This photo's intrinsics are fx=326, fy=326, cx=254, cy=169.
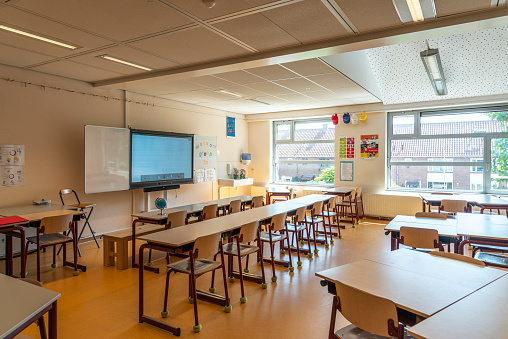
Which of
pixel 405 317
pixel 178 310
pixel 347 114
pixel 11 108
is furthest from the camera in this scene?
pixel 347 114

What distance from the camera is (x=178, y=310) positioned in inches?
125

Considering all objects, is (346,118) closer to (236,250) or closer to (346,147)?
(346,147)

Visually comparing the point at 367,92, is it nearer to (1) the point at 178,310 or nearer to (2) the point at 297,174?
(2) the point at 297,174

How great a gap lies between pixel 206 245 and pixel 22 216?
2.58 metres

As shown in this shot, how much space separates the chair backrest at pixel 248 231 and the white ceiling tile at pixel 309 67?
2.31 metres

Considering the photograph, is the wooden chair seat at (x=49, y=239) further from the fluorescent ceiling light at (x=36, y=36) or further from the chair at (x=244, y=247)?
the fluorescent ceiling light at (x=36, y=36)

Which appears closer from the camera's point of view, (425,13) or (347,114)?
(425,13)

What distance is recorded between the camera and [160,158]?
22.2 ft

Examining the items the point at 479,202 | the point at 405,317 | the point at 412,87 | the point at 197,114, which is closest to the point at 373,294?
the point at 405,317

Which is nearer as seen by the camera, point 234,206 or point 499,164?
point 234,206

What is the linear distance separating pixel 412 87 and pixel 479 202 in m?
2.84

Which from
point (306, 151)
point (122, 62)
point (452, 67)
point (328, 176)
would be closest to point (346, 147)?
point (328, 176)

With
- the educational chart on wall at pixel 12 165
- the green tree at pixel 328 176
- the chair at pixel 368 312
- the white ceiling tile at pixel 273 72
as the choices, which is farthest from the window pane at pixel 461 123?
the educational chart on wall at pixel 12 165

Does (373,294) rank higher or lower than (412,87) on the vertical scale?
lower
